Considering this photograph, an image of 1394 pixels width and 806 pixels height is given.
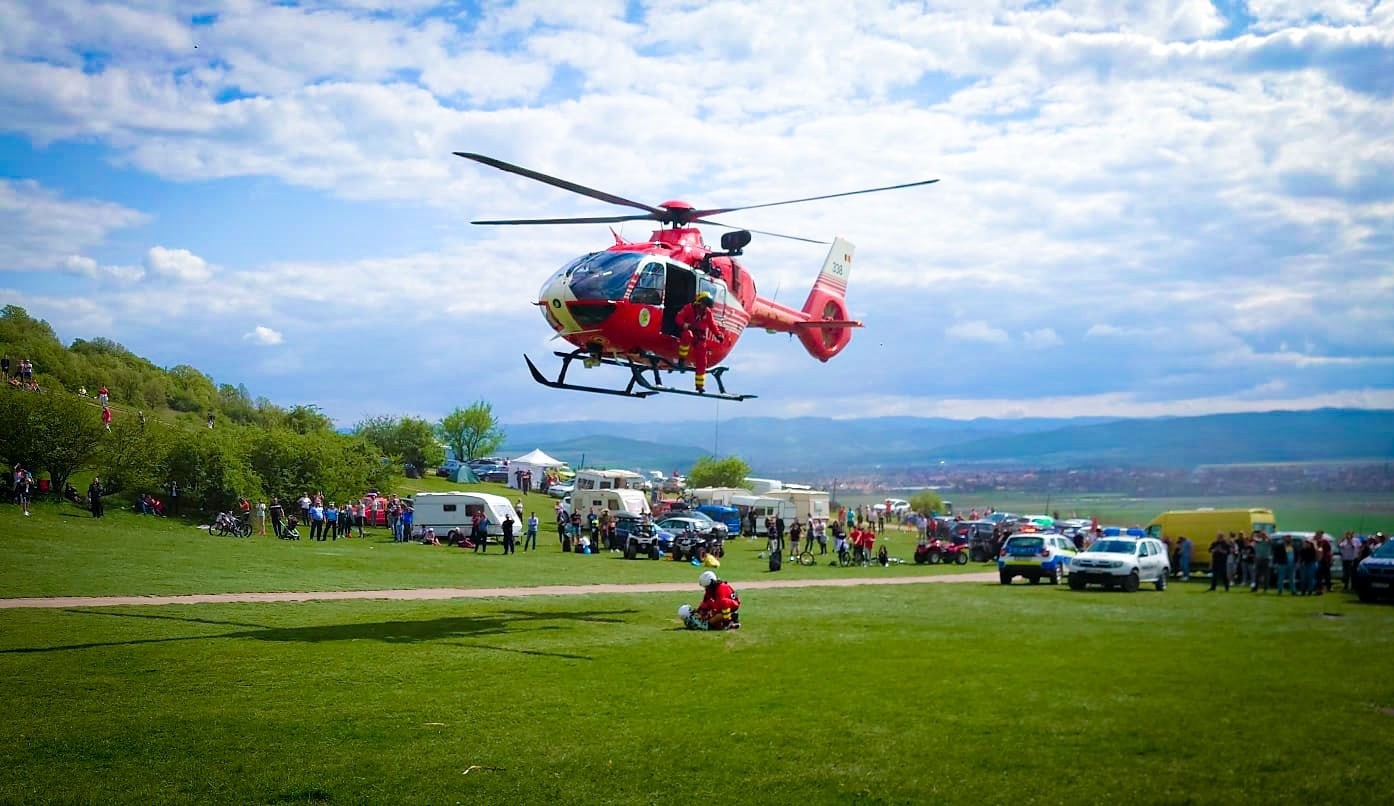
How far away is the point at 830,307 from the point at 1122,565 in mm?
10279

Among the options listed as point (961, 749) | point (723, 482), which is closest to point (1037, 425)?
point (723, 482)

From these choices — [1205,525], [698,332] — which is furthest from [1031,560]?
[698,332]

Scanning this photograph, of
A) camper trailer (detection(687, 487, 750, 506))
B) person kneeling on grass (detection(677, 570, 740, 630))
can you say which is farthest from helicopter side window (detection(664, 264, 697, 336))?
camper trailer (detection(687, 487, 750, 506))

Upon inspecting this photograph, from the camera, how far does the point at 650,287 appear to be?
19984 mm

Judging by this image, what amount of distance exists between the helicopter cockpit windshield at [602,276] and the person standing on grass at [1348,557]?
71.1 feet

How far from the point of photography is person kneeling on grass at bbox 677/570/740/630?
63.3 feet

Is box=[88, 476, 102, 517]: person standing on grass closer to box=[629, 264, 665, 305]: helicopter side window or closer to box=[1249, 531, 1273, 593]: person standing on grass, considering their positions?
box=[629, 264, 665, 305]: helicopter side window

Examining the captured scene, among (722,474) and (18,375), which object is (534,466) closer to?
(722,474)

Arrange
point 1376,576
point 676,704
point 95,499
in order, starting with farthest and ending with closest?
point 95,499
point 1376,576
point 676,704

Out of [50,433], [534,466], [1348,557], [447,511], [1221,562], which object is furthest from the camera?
[534,466]

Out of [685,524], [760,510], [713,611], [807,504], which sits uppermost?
[807,504]

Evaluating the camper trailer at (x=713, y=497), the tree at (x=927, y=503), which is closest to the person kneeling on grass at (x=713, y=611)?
the camper trailer at (x=713, y=497)

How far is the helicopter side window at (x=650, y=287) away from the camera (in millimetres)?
19734

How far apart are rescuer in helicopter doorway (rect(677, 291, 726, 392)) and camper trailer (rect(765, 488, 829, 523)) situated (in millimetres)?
34357
